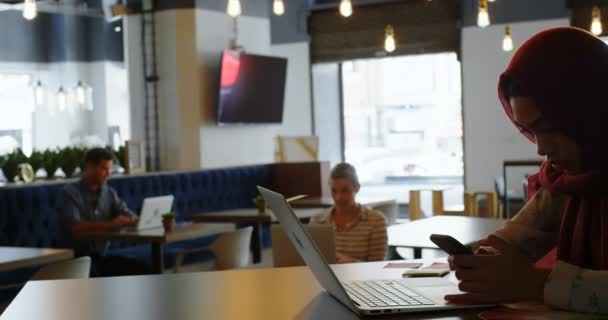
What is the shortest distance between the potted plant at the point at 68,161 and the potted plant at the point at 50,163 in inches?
2.0

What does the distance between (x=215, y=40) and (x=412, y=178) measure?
452cm

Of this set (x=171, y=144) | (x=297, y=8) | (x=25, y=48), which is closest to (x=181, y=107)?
(x=171, y=144)

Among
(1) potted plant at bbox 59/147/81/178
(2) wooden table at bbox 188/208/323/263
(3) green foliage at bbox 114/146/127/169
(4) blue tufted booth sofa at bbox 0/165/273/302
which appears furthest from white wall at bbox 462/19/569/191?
(1) potted plant at bbox 59/147/81/178

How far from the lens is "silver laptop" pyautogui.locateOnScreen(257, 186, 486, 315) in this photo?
172 cm

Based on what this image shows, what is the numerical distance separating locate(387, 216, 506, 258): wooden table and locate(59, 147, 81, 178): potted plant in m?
3.80

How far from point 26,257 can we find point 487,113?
7260mm

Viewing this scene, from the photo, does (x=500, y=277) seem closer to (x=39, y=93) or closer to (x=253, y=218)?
(x=253, y=218)

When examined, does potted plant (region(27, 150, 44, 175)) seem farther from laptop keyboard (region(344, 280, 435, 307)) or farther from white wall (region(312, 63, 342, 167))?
laptop keyboard (region(344, 280, 435, 307))

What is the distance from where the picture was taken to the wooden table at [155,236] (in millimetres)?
5969

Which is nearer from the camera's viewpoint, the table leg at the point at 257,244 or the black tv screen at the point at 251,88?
the table leg at the point at 257,244

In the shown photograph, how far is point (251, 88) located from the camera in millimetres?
10211

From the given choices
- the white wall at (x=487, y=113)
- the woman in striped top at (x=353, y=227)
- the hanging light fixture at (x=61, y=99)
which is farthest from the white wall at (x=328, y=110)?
the woman in striped top at (x=353, y=227)

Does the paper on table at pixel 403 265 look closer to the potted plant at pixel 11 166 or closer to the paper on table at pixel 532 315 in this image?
the paper on table at pixel 532 315

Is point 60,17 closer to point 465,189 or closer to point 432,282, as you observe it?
point 465,189
